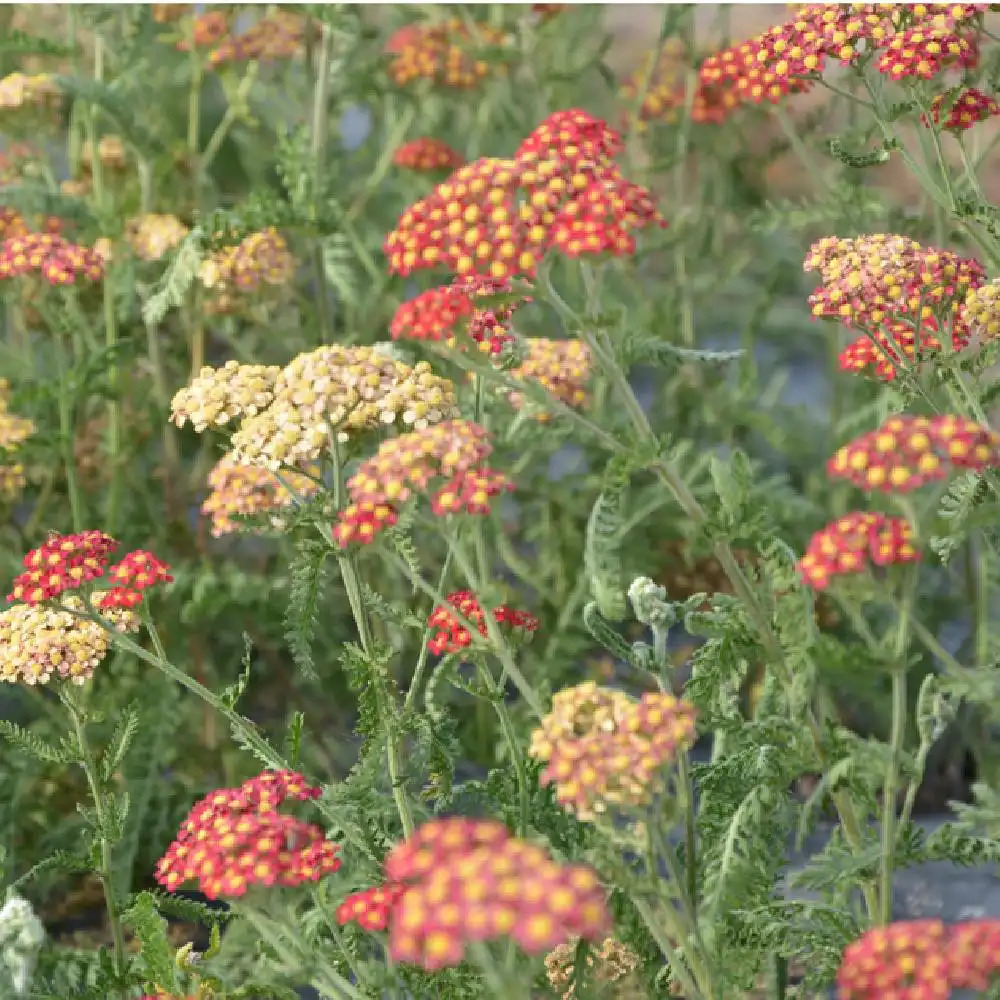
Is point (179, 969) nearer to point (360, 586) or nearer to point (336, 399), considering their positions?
point (360, 586)

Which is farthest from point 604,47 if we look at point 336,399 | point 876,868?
point 876,868

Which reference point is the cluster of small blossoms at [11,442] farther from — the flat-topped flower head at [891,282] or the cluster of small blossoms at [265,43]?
the flat-topped flower head at [891,282]

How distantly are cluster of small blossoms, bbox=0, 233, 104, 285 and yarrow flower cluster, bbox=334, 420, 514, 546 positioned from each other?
1.53 m

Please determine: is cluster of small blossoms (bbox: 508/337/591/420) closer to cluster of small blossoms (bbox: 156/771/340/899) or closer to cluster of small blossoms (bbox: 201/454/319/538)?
cluster of small blossoms (bbox: 201/454/319/538)

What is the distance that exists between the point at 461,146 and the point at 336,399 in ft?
12.9

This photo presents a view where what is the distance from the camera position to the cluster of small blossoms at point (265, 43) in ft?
14.8

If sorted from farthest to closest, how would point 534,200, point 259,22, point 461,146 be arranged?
point 461,146, point 259,22, point 534,200

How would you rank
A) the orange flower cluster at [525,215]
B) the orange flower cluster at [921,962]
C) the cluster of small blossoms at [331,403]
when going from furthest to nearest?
the cluster of small blossoms at [331,403], the orange flower cluster at [525,215], the orange flower cluster at [921,962]

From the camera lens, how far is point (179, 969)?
2.53m

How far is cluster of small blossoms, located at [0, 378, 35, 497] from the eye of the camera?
360 cm

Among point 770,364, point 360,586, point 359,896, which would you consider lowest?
point 770,364

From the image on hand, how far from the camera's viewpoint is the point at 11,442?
3.62m

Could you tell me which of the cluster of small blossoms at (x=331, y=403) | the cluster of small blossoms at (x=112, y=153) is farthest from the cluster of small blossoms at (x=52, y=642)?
the cluster of small blossoms at (x=112, y=153)

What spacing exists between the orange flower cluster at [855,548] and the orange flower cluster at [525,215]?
1.62ft
